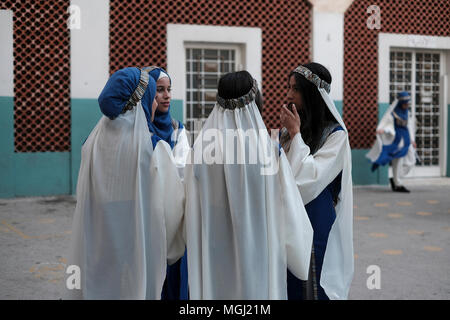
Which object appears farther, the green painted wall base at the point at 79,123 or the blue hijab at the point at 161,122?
the green painted wall base at the point at 79,123

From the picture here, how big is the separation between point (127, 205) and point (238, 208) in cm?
42

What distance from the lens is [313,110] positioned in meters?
2.39

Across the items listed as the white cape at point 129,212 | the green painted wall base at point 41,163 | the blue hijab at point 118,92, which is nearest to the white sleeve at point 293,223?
the white cape at point 129,212

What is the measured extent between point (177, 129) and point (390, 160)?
16.6 ft

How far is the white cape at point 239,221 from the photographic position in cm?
197

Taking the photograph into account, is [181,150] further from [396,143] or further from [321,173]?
[396,143]

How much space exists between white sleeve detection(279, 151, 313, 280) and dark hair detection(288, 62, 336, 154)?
394mm

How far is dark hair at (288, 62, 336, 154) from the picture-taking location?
2359 mm

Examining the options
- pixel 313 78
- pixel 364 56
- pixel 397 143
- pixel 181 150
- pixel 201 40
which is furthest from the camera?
pixel 364 56

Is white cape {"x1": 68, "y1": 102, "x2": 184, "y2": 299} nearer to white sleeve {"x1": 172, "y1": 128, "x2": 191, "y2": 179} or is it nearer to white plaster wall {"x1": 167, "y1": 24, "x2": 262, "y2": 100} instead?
white sleeve {"x1": 172, "y1": 128, "x2": 191, "y2": 179}

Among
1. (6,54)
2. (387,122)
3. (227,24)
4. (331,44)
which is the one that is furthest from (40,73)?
(387,122)

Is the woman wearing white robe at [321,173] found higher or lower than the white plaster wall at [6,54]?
lower

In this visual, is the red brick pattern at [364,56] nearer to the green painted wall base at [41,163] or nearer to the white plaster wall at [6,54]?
the green painted wall base at [41,163]

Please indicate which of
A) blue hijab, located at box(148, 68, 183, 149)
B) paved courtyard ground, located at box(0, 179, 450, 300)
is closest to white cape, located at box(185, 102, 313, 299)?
Result: blue hijab, located at box(148, 68, 183, 149)
